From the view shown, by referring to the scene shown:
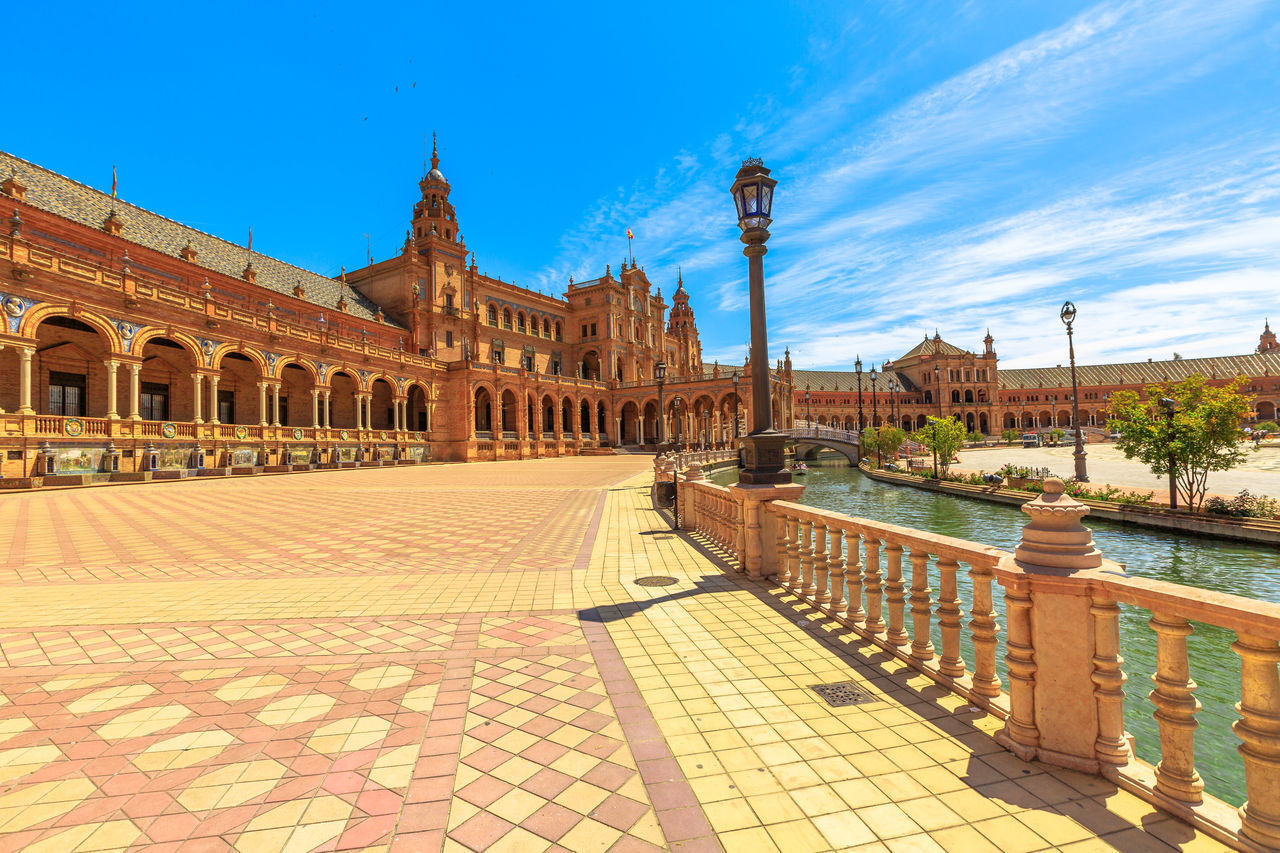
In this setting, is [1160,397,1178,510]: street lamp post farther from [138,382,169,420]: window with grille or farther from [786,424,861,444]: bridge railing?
[138,382,169,420]: window with grille

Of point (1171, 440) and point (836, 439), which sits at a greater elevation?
point (1171, 440)

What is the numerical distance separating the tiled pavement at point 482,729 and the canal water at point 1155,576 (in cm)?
314

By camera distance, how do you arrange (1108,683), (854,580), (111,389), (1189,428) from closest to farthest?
(1108,683) → (854,580) → (1189,428) → (111,389)

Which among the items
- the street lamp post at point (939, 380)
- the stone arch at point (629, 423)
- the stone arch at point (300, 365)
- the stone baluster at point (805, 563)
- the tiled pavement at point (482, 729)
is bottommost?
the tiled pavement at point (482, 729)

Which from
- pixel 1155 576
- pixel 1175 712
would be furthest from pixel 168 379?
pixel 1155 576

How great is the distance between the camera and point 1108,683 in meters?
2.54

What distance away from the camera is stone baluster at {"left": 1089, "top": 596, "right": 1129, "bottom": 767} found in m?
2.53

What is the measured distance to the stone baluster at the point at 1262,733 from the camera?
1988mm

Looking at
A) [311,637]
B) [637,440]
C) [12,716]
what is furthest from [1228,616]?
[637,440]

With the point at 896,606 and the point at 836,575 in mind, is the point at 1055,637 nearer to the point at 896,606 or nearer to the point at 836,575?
the point at 896,606

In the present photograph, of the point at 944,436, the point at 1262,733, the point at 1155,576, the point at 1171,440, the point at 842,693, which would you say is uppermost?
the point at 944,436

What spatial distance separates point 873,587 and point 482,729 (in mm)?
3207

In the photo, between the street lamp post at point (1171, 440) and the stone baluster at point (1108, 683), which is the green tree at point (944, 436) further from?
the stone baluster at point (1108, 683)

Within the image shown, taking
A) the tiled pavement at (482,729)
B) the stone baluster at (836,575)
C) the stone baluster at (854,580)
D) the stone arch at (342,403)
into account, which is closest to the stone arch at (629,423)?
the stone arch at (342,403)
